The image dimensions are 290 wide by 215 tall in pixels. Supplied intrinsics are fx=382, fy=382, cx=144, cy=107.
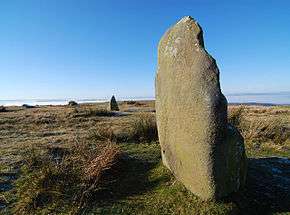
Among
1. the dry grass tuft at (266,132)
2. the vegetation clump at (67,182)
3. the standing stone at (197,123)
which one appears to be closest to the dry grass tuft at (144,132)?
the dry grass tuft at (266,132)

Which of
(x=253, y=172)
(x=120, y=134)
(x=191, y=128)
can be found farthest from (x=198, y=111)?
(x=120, y=134)

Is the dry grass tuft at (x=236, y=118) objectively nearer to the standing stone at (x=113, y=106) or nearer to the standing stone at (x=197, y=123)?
the standing stone at (x=197, y=123)

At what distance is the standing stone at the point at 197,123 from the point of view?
280 inches

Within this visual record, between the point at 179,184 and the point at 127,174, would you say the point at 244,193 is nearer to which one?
the point at 179,184

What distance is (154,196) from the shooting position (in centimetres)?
782

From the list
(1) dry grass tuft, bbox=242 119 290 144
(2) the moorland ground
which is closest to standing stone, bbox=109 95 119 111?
(1) dry grass tuft, bbox=242 119 290 144

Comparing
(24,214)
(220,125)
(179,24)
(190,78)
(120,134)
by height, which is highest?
(179,24)

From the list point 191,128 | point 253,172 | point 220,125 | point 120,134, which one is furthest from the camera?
point 120,134

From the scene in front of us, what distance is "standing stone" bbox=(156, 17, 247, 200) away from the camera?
7.11 meters

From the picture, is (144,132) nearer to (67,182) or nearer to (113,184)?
(113,184)

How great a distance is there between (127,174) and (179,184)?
1473 mm

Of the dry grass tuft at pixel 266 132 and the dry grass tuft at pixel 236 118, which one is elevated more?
the dry grass tuft at pixel 236 118

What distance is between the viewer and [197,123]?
732 cm

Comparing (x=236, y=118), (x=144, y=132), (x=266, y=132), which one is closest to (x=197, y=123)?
(x=144, y=132)
